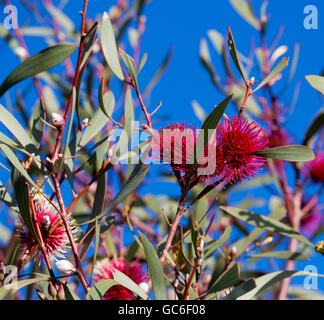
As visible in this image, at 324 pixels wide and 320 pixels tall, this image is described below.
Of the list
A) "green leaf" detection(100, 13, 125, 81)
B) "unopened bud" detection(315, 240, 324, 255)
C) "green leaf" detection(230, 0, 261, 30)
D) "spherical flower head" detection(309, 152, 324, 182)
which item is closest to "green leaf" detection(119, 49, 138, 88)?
"green leaf" detection(100, 13, 125, 81)

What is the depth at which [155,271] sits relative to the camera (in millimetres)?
678

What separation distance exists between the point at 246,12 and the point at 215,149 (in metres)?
1.07

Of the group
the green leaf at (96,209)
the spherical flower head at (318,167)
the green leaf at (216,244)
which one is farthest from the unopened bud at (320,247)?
the spherical flower head at (318,167)

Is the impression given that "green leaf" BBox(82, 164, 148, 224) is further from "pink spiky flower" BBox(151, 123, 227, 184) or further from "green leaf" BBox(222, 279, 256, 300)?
"green leaf" BBox(222, 279, 256, 300)

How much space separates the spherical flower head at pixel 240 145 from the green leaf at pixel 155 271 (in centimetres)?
18

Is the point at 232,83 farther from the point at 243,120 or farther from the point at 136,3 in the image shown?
the point at 243,120

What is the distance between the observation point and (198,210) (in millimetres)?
861

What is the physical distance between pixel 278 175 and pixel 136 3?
830 millimetres

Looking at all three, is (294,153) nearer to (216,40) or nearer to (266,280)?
(266,280)

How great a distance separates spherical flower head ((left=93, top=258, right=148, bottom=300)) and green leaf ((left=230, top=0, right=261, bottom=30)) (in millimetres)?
990

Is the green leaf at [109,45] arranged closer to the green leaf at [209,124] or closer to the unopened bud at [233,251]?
the green leaf at [209,124]

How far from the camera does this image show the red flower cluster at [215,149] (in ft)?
2.41

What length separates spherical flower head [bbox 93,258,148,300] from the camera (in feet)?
3.15

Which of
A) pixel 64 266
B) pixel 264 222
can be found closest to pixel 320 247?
pixel 264 222
